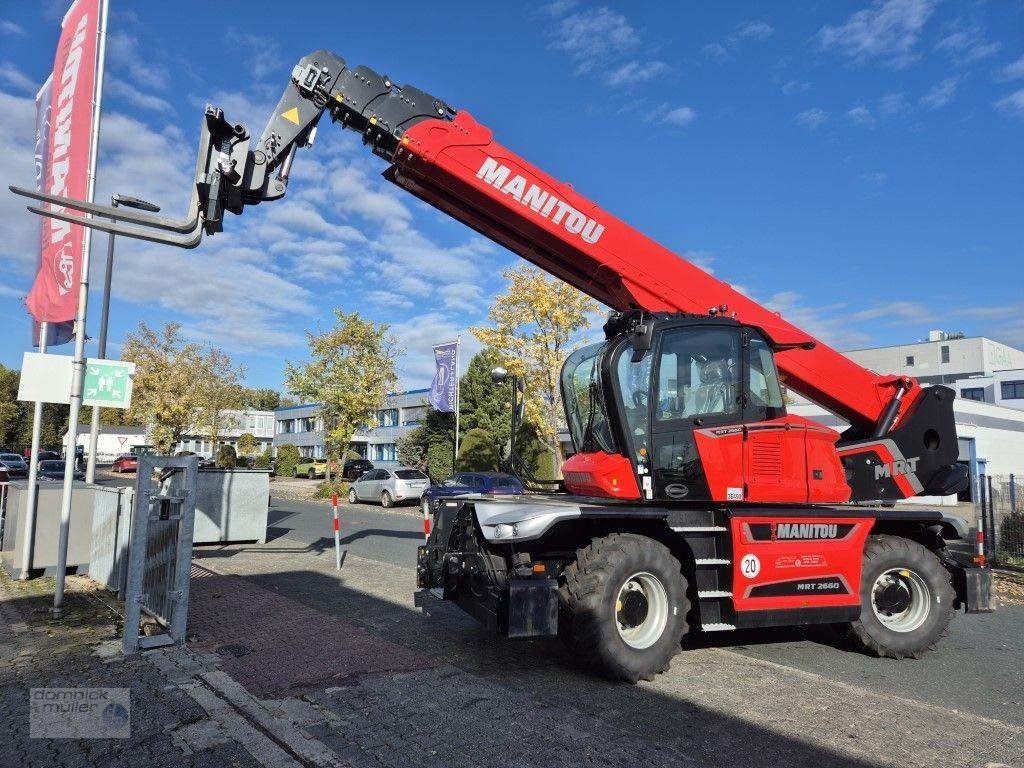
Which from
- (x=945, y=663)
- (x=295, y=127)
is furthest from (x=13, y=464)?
(x=945, y=663)

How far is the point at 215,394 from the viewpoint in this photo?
47.4 m

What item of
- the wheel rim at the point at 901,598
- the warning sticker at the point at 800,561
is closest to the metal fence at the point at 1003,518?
the wheel rim at the point at 901,598

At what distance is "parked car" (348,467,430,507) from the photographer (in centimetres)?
2759

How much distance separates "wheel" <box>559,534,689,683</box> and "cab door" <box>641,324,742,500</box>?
67 cm

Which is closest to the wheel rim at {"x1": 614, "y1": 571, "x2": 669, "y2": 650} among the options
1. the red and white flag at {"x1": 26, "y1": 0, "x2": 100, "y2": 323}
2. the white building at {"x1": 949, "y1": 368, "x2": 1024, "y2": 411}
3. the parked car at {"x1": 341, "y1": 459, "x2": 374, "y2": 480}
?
the red and white flag at {"x1": 26, "y1": 0, "x2": 100, "y2": 323}

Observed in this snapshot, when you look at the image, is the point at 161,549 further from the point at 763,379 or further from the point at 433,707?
the point at 763,379

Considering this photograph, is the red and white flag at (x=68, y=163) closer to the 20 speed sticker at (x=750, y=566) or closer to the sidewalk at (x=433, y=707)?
the sidewalk at (x=433, y=707)

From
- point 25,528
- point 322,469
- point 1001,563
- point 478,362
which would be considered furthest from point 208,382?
point 1001,563

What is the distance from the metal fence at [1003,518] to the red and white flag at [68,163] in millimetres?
15953

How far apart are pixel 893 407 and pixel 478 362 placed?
36.0 metres

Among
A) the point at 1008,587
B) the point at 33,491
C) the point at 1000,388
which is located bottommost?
the point at 1008,587

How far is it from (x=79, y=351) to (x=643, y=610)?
7.06 m

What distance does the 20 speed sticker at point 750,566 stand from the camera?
5957mm

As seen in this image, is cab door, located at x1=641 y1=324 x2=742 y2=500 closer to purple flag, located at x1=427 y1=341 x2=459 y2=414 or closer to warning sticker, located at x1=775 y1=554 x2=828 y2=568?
warning sticker, located at x1=775 y1=554 x2=828 y2=568
